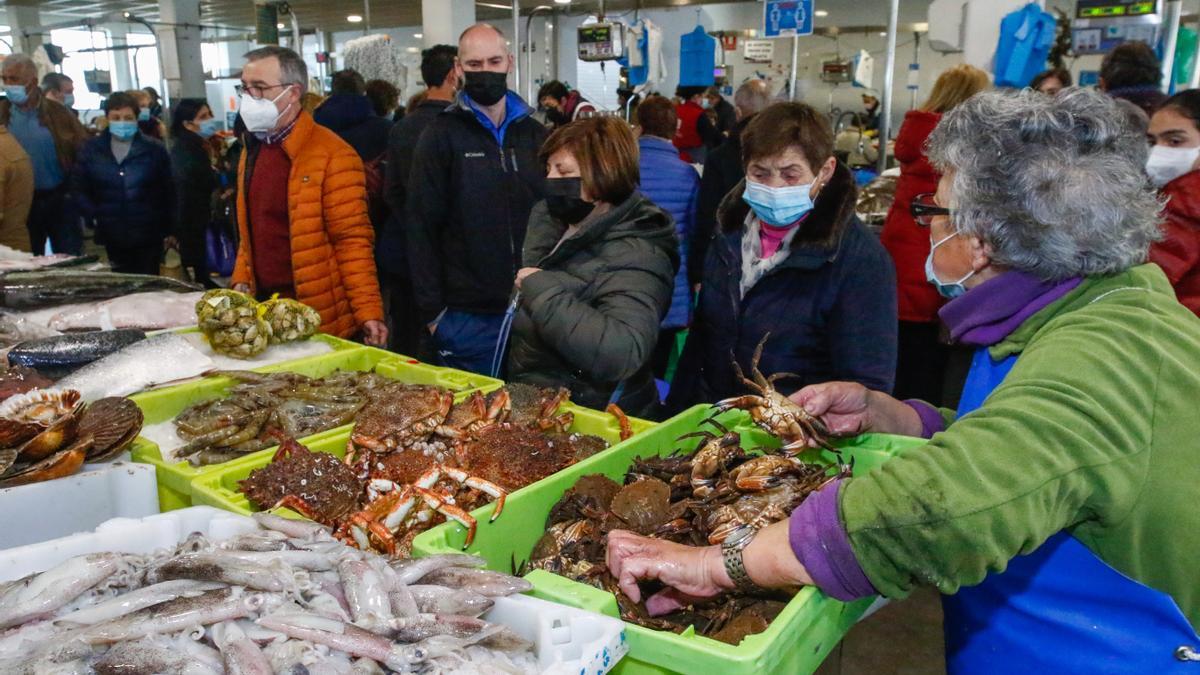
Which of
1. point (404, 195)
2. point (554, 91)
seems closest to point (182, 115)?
point (404, 195)

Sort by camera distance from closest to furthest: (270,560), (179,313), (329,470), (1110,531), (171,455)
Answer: (1110,531) → (270,560) → (329,470) → (171,455) → (179,313)

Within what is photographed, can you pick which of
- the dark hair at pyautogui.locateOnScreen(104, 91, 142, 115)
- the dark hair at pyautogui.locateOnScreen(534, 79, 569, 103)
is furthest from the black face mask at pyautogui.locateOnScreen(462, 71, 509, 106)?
the dark hair at pyautogui.locateOnScreen(534, 79, 569, 103)

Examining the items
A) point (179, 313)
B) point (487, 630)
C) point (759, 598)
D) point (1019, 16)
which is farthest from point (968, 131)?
point (1019, 16)

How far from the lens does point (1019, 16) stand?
18.5ft

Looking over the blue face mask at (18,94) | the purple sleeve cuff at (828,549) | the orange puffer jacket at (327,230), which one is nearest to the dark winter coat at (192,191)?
the blue face mask at (18,94)

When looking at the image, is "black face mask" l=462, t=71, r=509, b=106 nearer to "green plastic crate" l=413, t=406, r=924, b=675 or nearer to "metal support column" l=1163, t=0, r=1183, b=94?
"green plastic crate" l=413, t=406, r=924, b=675

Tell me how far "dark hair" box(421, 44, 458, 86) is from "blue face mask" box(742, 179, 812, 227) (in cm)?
288

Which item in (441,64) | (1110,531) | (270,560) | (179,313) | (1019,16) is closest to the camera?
(1110,531)

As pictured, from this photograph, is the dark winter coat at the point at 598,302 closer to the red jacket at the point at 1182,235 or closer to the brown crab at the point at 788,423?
the brown crab at the point at 788,423

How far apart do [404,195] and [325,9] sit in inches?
504

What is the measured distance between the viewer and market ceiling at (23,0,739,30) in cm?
1397

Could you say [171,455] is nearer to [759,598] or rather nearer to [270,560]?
[270,560]

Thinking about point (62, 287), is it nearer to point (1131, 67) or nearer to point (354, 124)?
point (354, 124)

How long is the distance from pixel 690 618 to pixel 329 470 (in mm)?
974
